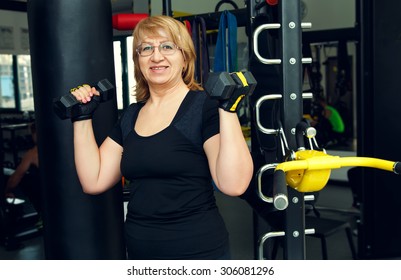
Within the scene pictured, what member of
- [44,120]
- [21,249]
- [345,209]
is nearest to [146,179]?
[44,120]

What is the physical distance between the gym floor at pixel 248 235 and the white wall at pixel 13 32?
2.43 meters

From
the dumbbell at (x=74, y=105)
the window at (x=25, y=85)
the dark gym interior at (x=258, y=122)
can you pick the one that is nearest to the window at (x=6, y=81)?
the window at (x=25, y=85)

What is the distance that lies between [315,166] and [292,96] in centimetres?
30

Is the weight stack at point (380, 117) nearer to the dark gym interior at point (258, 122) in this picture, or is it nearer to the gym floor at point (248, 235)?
the dark gym interior at point (258, 122)

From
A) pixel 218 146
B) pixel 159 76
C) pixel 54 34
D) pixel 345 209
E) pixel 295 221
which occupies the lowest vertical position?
pixel 345 209

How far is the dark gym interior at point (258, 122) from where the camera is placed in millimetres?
1592

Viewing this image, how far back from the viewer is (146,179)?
1431 millimetres

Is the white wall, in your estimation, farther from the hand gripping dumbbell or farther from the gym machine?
the hand gripping dumbbell

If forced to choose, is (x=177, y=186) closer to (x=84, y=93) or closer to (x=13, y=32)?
(x=84, y=93)

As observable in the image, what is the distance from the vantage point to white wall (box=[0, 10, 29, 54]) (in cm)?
562

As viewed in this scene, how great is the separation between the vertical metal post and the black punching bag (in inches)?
33.7

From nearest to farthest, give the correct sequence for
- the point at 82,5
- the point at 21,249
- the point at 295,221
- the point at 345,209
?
1. the point at 295,221
2. the point at 82,5
3. the point at 21,249
4. the point at 345,209

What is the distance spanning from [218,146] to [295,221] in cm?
40

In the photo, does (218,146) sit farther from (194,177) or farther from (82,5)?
(82,5)
